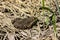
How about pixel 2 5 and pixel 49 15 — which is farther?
pixel 2 5

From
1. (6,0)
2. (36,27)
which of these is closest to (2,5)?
(6,0)

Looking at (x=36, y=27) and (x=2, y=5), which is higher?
(x=2, y=5)

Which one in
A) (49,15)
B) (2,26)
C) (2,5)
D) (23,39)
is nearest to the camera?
(23,39)

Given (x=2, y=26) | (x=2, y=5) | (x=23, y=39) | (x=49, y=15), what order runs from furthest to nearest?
1. (x=2, y=5)
2. (x=49, y=15)
3. (x=2, y=26)
4. (x=23, y=39)

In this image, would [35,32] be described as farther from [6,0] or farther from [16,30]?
[6,0]

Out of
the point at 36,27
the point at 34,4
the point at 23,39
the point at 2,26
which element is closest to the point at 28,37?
the point at 23,39

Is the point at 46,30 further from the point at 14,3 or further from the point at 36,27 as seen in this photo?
the point at 14,3
